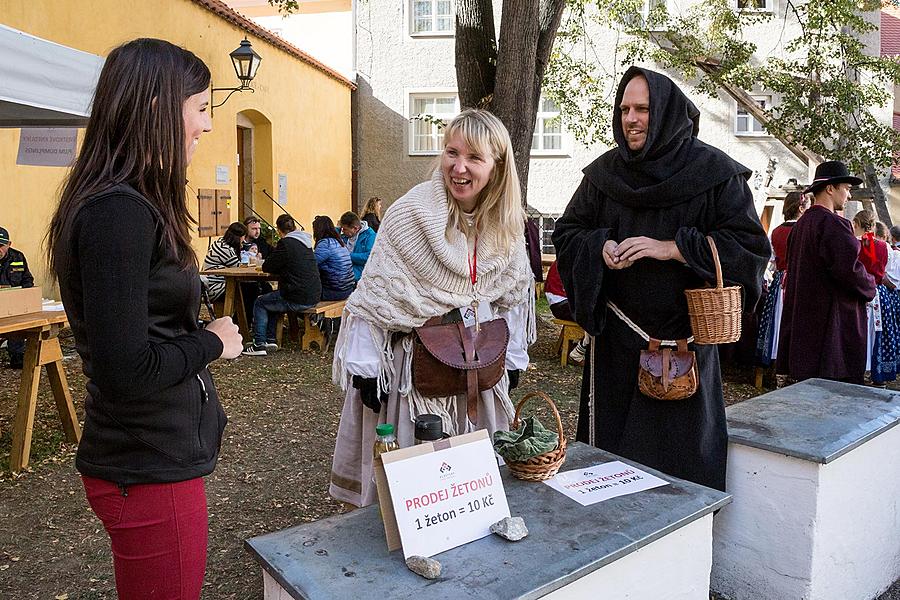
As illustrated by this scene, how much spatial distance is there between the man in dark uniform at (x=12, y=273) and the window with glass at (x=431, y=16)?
1209 centimetres

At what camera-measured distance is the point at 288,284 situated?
303 inches

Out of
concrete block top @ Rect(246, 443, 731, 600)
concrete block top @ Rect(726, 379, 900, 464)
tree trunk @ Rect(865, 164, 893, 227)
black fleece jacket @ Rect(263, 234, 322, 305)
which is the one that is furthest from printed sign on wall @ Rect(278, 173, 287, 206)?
concrete block top @ Rect(246, 443, 731, 600)

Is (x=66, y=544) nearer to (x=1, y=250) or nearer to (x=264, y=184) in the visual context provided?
(x=1, y=250)

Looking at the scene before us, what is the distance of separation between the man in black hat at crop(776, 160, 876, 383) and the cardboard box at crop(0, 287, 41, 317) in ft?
15.8

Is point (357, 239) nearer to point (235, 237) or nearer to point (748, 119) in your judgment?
point (235, 237)

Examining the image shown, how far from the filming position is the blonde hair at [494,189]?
8.21 ft

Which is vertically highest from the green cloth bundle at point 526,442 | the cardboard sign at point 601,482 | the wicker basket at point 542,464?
the green cloth bundle at point 526,442

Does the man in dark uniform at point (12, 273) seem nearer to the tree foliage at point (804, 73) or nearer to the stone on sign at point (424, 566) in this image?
the stone on sign at point (424, 566)

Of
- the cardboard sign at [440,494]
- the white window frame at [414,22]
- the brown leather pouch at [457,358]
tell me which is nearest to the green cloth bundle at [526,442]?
the cardboard sign at [440,494]

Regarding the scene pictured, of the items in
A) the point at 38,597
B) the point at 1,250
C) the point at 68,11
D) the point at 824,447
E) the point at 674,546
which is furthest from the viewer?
the point at 68,11

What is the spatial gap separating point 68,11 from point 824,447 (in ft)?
29.1

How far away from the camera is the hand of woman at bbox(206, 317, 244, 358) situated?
1.67 meters

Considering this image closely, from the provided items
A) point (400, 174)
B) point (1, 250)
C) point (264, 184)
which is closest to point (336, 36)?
point (400, 174)

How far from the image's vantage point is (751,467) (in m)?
2.72
